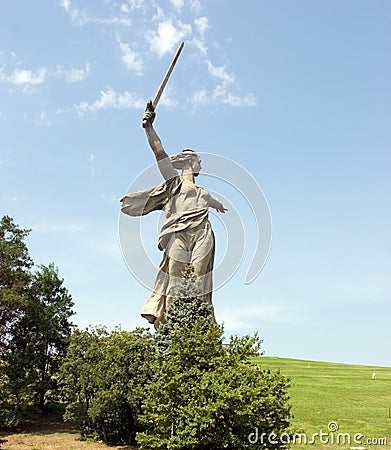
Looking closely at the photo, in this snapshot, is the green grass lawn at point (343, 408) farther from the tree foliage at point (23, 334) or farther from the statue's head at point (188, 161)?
the tree foliage at point (23, 334)

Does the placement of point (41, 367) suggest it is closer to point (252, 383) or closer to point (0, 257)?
point (0, 257)

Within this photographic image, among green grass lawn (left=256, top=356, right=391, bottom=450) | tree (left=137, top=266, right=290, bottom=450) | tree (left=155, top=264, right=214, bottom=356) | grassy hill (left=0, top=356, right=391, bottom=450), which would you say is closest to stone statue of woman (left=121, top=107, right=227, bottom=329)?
tree (left=155, top=264, right=214, bottom=356)

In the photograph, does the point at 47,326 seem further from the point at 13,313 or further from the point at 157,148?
the point at 157,148

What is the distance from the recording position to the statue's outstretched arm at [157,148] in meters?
18.5

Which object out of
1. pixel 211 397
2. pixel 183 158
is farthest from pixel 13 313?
pixel 211 397

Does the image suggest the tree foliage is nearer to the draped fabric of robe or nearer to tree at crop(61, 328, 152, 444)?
tree at crop(61, 328, 152, 444)

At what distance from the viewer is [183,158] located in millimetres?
19578

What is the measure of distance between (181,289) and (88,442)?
32.5 feet

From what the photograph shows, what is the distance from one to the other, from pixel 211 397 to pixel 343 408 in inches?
478

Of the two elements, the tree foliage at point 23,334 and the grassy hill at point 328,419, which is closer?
the grassy hill at point 328,419

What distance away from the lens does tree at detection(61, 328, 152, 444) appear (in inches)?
740

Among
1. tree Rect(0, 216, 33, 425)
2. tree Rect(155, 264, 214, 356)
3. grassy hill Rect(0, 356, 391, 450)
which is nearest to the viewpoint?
tree Rect(155, 264, 214, 356)

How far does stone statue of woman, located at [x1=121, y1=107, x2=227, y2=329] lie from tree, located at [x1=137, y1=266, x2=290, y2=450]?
444 centimetres

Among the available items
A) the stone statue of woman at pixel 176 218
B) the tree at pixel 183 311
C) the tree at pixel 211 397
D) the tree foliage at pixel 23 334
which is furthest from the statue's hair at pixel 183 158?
the tree foliage at pixel 23 334
